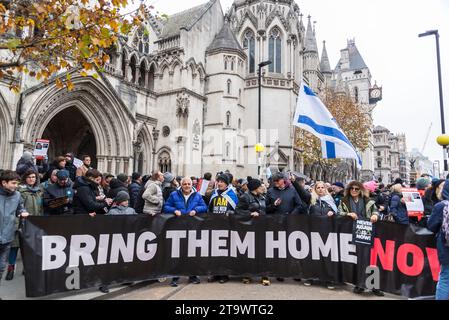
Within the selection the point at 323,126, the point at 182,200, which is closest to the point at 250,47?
the point at 323,126

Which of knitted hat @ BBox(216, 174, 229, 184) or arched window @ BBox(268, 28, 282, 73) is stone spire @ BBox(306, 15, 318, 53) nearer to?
arched window @ BBox(268, 28, 282, 73)

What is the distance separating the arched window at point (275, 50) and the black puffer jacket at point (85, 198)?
26.3m

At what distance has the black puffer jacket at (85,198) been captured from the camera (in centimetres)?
548

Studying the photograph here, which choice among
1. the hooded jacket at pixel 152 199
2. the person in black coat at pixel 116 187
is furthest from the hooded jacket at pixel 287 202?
the person in black coat at pixel 116 187

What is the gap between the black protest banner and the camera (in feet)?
16.0

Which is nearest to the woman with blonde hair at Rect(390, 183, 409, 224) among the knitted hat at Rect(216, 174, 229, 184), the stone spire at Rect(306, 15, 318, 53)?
the knitted hat at Rect(216, 174, 229, 184)

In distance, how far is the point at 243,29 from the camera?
29719 mm

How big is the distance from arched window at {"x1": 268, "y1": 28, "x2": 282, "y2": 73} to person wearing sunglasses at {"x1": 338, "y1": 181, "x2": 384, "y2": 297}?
83.5ft

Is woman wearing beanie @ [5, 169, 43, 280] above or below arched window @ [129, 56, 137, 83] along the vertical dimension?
below

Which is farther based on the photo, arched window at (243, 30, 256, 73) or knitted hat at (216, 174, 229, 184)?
arched window at (243, 30, 256, 73)

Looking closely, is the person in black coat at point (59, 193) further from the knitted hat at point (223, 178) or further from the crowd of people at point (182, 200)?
the knitted hat at point (223, 178)

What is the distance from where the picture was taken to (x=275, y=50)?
2977 centimetres

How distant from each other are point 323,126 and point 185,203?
4.07 meters

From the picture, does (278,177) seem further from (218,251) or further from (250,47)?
(250,47)
